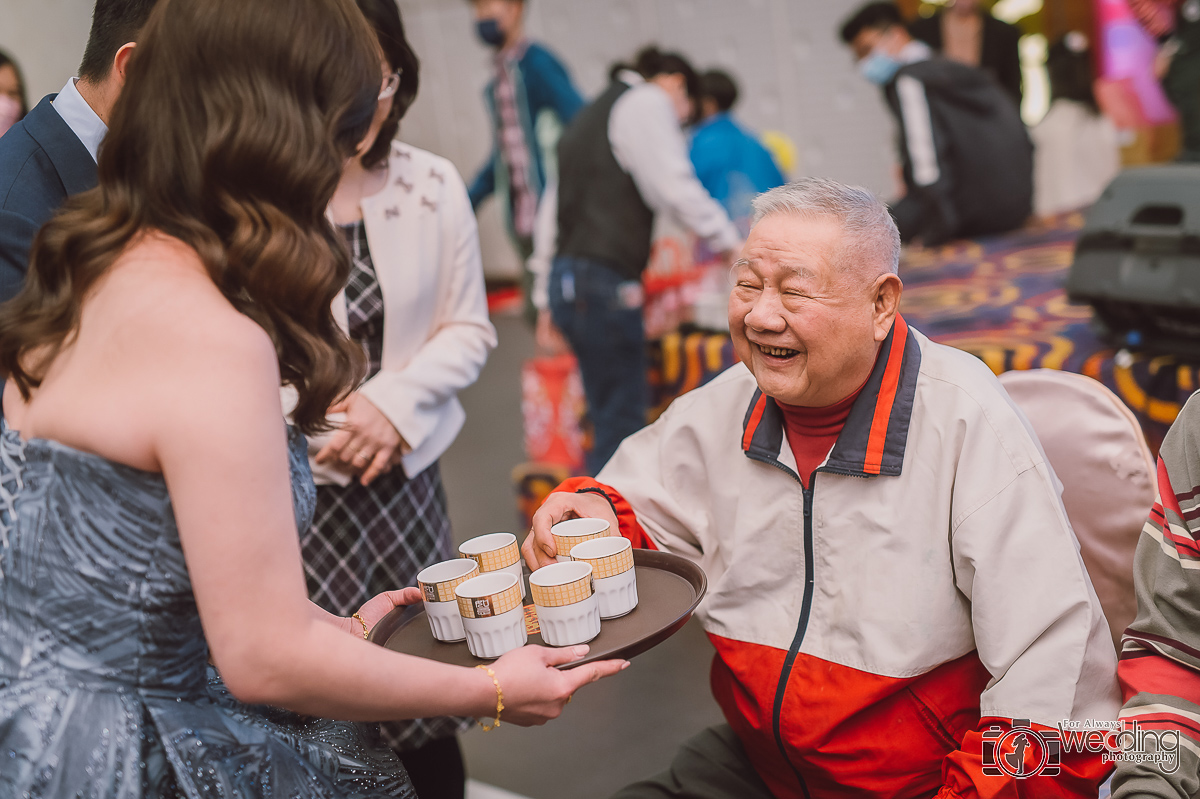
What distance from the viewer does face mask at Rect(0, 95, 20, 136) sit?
1.84 metres

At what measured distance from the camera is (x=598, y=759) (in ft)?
8.37

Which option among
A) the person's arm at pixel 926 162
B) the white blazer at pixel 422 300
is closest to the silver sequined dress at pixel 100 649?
the white blazer at pixel 422 300

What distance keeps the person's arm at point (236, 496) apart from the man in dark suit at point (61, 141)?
0.47 meters

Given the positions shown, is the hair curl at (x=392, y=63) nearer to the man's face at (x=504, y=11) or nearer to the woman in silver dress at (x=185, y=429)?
the woman in silver dress at (x=185, y=429)

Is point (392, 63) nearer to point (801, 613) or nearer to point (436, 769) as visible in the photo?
point (801, 613)

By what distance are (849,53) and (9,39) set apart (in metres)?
5.88

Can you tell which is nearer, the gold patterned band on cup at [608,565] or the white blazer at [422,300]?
the gold patterned band on cup at [608,565]

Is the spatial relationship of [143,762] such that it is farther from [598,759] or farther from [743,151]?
[743,151]

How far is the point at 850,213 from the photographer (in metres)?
1.33

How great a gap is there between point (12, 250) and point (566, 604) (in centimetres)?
85

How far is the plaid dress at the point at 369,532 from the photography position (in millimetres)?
1812

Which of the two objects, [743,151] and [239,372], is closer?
[239,372]

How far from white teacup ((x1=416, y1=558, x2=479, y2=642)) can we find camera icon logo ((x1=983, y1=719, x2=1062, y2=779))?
0.69 m

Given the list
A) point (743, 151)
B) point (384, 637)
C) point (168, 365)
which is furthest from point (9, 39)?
point (743, 151)
